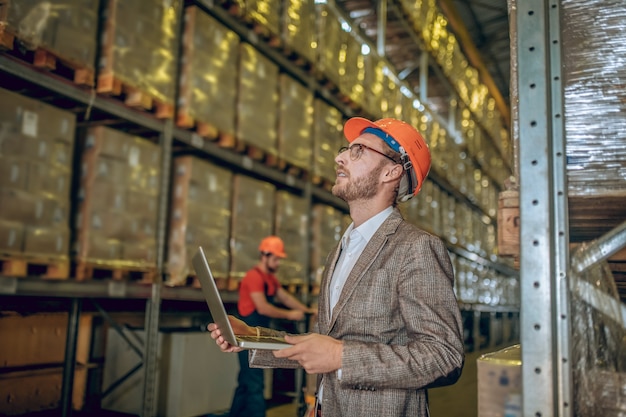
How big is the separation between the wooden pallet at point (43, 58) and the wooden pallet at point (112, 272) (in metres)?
1.31

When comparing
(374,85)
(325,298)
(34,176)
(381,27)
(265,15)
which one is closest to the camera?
(325,298)

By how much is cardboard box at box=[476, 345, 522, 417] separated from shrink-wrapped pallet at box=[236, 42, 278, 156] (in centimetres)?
435

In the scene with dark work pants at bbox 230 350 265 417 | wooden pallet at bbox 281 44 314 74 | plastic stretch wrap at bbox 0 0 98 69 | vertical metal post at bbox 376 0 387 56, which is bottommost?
dark work pants at bbox 230 350 265 417

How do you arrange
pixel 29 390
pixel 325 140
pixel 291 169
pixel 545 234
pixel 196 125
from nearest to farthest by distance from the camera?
pixel 545 234, pixel 29 390, pixel 196 125, pixel 291 169, pixel 325 140

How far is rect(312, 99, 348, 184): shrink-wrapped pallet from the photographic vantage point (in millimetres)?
6930

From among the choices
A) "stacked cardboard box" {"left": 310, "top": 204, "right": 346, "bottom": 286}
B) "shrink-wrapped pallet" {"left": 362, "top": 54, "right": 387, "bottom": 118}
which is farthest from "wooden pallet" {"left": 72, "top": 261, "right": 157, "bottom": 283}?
"shrink-wrapped pallet" {"left": 362, "top": 54, "right": 387, "bottom": 118}

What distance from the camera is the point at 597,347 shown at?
1.48m

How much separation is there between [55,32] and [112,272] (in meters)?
1.87

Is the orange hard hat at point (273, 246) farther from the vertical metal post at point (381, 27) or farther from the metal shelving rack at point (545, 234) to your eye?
the vertical metal post at point (381, 27)

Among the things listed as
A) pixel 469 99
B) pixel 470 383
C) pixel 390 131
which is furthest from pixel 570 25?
pixel 469 99

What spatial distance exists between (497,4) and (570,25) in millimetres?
17352

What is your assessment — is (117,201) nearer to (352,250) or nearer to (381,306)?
(352,250)

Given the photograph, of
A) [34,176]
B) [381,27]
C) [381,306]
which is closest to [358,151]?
[381,306]

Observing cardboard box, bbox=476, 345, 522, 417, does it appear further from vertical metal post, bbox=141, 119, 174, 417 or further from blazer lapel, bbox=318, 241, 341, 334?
vertical metal post, bbox=141, 119, 174, 417
